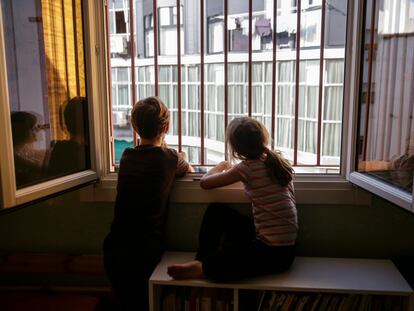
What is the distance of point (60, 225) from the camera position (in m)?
1.92

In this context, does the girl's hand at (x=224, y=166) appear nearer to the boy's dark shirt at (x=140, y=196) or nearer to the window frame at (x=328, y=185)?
the window frame at (x=328, y=185)

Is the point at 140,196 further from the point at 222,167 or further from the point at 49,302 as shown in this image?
the point at 49,302

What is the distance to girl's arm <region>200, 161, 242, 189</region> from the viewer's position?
5.31 feet

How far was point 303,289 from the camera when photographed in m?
1.43

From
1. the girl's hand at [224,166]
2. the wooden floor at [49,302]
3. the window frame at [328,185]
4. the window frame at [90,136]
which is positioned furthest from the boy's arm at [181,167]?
the wooden floor at [49,302]

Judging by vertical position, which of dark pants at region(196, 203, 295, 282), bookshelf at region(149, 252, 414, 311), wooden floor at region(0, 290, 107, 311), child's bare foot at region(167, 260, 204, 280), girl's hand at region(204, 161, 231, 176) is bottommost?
wooden floor at region(0, 290, 107, 311)

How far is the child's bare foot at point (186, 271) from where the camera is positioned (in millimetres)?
1501

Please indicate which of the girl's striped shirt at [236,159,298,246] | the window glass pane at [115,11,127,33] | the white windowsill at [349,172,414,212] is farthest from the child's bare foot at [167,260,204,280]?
the window glass pane at [115,11,127,33]

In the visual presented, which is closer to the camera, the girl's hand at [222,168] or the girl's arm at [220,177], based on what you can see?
the girl's arm at [220,177]

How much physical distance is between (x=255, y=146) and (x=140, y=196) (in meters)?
0.52

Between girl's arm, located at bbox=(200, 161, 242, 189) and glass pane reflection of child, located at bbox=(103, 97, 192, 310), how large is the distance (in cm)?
16

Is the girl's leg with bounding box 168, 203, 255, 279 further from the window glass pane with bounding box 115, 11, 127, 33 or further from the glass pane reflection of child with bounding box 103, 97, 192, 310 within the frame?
the window glass pane with bounding box 115, 11, 127, 33

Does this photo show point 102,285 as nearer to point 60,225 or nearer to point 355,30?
point 60,225

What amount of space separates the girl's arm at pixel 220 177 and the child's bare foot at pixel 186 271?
345 mm
